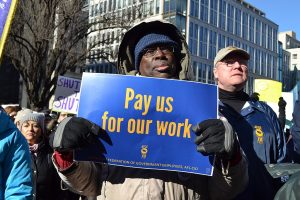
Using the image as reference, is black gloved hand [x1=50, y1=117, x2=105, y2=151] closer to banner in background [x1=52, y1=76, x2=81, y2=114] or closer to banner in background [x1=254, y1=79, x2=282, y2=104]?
banner in background [x1=52, y1=76, x2=81, y2=114]

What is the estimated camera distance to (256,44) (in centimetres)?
7488

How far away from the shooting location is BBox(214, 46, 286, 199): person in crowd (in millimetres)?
2908

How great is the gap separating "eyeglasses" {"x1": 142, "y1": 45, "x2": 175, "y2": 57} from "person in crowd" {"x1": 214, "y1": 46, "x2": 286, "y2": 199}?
0.86 m

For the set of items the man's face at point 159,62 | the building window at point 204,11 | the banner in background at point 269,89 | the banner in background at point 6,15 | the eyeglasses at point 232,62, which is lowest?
the man's face at point 159,62

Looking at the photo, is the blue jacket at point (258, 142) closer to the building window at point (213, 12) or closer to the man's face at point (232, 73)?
the man's face at point (232, 73)

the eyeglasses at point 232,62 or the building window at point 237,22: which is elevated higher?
the building window at point 237,22

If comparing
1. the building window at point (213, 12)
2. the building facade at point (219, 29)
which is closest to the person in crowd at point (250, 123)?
the building facade at point (219, 29)

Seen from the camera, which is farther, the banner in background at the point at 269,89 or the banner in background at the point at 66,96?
the banner in background at the point at 269,89

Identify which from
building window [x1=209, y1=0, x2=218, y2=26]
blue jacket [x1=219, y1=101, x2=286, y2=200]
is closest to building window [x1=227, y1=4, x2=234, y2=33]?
building window [x1=209, y1=0, x2=218, y2=26]

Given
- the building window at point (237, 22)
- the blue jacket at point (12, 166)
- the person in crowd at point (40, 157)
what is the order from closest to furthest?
the blue jacket at point (12, 166), the person in crowd at point (40, 157), the building window at point (237, 22)

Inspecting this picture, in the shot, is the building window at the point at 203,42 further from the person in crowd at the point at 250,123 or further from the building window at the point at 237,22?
the person in crowd at the point at 250,123

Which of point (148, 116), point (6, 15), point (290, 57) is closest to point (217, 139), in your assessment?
point (148, 116)

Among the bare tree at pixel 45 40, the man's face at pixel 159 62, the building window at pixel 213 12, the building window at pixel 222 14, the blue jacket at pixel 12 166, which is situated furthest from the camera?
the building window at pixel 222 14

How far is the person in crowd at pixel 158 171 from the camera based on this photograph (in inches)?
73.2
